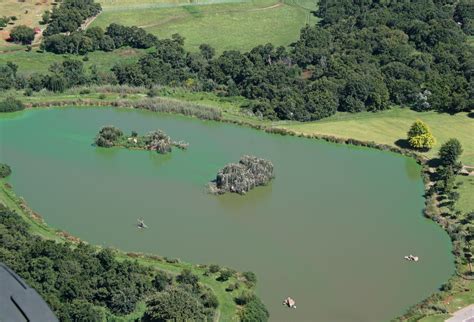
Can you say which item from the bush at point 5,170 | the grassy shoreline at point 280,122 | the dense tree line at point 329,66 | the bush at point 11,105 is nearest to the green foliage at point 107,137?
the bush at point 5,170

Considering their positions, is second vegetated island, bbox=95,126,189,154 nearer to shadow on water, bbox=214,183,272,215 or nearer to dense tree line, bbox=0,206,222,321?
shadow on water, bbox=214,183,272,215

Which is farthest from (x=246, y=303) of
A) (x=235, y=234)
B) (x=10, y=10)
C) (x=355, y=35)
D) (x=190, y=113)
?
(x=10, y=10)

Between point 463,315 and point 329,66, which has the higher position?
point 329,66

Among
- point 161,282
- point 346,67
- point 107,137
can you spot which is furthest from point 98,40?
point 161,282

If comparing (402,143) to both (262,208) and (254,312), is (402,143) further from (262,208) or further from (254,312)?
(254,312)

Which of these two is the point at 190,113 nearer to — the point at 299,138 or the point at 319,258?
the point at 299,138

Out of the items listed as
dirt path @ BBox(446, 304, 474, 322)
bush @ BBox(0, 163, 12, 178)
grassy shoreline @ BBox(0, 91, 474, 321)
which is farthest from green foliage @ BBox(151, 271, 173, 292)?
grassy shoreline @ BBox(0, 91, 474, 321)
